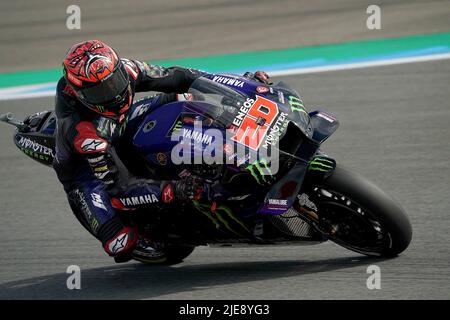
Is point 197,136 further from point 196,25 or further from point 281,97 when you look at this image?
point 196,25

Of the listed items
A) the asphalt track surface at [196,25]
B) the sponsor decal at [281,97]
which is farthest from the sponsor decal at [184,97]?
the asphalt track surface at [196,25]

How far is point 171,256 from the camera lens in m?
5.46

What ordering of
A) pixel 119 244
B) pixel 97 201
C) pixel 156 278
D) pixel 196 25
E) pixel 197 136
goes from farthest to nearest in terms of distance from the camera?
pixel 196 25 → pixel 156 278 → pixel 97 201 → pixel 119 244 → pixel 197 136

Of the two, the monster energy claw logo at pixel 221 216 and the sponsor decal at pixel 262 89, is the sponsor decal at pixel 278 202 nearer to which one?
the monster energy claw logo at pixel 221 216

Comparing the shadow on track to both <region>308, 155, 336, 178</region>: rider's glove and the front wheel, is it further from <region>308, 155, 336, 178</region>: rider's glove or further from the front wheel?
<region>308, 155, 336, 178</region>: rider's glove

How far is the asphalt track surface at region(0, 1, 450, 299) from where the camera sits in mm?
4859

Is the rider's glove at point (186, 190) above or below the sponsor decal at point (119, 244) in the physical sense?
above

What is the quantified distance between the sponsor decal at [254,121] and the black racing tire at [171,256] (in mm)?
1154

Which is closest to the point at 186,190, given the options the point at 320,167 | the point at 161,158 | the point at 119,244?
the point at 161,158

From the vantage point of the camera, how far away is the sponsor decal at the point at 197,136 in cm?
460

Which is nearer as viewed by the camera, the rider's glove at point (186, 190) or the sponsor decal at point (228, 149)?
the sponsor decal at point (228, 149)

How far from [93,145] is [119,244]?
0.66 metres
